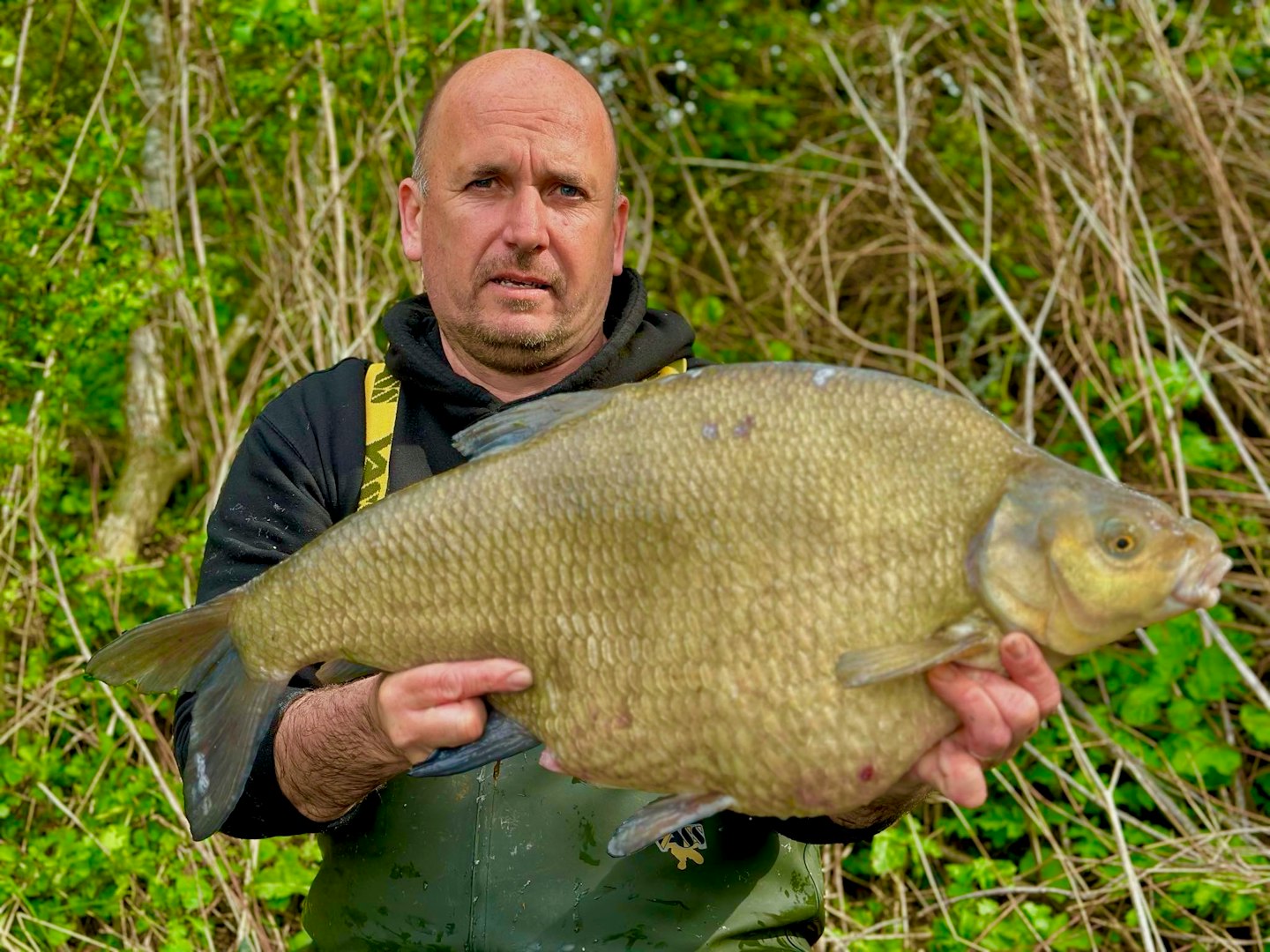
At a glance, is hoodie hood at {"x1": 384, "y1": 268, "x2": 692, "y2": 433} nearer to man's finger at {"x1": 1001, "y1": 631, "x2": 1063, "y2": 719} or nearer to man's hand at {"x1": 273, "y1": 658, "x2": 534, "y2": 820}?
man's hand at {"x1": 273, "y1": 658, "x2": 534, "y2": 820}

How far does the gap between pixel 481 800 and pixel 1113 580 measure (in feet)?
3.37

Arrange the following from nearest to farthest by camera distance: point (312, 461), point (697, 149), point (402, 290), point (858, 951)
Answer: point (312, 461)
point (858, 951)
point (402, 290)
point (697, 149)

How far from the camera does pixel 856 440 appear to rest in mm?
1536

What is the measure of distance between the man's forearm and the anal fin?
0.12m

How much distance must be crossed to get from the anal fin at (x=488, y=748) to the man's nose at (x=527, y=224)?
3.12ft

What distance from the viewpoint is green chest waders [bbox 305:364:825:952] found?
2.03 meters

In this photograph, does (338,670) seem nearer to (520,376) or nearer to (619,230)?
(520,376)

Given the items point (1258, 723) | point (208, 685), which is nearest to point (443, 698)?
point (208, 685)

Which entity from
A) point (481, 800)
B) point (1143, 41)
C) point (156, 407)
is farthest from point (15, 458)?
point (1143, 41)

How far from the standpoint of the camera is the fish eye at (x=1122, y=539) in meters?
1.46

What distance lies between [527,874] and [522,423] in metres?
0.77

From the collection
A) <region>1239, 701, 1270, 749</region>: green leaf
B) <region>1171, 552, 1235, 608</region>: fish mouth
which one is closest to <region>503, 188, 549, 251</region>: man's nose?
<region>1171, 552, 1235, 608</region>: fish mouth

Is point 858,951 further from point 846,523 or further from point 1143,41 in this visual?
point 1143,41

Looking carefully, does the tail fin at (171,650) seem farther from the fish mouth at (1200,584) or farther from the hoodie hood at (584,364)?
the fish mouth at (1200,584)
